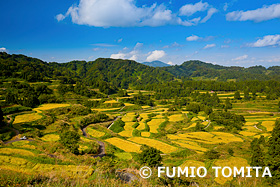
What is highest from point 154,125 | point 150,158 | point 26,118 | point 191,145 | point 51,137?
point 26,118

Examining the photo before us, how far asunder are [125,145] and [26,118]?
97.1ft

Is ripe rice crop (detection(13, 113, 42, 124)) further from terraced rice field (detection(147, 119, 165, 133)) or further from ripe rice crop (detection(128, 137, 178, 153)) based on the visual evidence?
terraced rice field (detection(147, 119, 165, 133))

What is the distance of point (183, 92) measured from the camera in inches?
5679

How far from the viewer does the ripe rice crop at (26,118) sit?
40528 millimetres

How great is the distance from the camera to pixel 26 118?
42719 millimetres

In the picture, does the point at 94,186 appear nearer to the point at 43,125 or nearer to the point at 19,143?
the point at 19,143

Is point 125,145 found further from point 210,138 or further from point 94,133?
point 210,138

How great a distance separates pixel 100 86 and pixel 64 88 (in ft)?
127

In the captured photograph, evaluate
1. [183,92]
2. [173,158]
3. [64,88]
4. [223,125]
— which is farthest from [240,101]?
[64,88]

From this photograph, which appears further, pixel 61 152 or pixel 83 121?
pixel 83 121

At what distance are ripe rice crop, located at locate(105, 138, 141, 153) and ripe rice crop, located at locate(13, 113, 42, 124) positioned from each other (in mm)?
22292

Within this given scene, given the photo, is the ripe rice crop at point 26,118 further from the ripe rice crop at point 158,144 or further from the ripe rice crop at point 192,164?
the ripe rice crop at point 192,164

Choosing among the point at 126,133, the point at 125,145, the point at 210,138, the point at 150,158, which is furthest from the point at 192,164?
the point at 126,133

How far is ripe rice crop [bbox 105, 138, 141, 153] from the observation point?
32.8 meters
